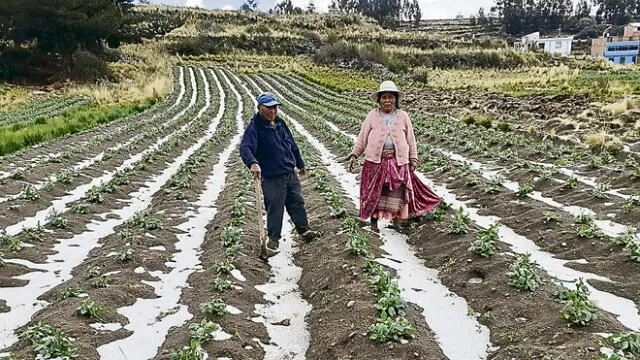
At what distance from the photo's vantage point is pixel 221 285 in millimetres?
5254

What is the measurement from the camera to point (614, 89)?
74.5 feet

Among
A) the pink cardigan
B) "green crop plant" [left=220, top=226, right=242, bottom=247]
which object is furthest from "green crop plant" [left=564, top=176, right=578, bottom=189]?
"green crop plant" [left=220, top=226, right=242, bottom=247]

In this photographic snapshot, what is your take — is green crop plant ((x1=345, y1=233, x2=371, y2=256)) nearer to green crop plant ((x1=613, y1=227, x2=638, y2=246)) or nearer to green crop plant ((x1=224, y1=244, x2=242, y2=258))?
green crop plant ((x1=224, y1=244, x2=242, y2=258))

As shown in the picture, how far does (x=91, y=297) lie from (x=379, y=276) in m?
2.72

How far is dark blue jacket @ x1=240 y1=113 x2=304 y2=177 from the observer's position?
21.0ft

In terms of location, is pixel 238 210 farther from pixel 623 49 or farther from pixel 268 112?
pixel 623 49

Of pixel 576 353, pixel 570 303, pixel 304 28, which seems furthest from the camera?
pixel 304 28

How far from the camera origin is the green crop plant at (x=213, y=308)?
4.73m

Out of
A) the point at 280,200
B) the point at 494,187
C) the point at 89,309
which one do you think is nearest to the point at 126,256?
the point at 89,309

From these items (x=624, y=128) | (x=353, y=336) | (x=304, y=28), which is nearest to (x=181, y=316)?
(x=353, y=336)

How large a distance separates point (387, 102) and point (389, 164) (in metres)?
0.82

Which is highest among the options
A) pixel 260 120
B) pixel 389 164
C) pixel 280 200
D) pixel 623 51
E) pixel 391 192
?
pixel 260 120

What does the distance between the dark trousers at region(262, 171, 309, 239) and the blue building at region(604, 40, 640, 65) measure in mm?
80128

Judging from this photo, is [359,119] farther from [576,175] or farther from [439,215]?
[439,215]
